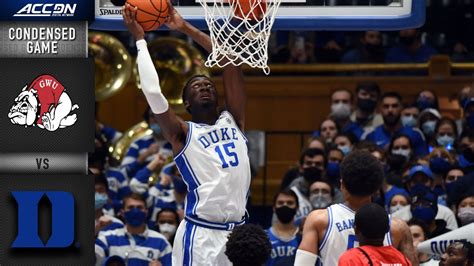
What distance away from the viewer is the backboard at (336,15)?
8.83 meters

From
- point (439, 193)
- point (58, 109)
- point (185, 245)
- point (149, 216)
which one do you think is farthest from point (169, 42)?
point (185, 245)

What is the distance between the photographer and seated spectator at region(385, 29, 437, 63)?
15.7 meters

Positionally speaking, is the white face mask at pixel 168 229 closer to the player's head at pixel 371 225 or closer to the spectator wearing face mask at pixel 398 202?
the spectator wearing face mask at pixel 398 202

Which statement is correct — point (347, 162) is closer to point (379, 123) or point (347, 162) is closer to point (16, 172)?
point (16, 172)

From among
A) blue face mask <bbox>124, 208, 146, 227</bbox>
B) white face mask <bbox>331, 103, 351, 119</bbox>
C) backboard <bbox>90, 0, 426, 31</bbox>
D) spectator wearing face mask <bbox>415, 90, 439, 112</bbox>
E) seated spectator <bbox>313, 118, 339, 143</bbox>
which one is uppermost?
backboard <bbox>90, 0, 426, 31</bbox>

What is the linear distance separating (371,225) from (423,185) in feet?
16.5

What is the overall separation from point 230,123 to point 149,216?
427cm

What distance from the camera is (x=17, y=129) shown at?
957cm

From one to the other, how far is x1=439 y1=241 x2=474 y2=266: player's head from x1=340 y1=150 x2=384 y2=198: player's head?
75.4 inches

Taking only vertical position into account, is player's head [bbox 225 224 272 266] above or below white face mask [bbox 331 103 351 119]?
below

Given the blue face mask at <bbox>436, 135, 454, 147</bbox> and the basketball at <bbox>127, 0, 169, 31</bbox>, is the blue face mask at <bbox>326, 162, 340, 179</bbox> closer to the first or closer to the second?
the blue face mask at <bbox>436, 135, 454, 147</bbox>

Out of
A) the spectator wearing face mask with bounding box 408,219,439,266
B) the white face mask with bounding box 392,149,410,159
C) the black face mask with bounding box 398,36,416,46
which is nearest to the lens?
the spectator wearing face mask with bounding box 408,219,439,266

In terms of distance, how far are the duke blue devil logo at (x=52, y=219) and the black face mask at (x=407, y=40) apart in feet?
21.9

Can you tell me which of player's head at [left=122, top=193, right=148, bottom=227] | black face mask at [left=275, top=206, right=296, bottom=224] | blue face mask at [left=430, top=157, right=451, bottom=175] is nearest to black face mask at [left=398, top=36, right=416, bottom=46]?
blue face mask at [left=430, top=157, right=451, bottom=175]
